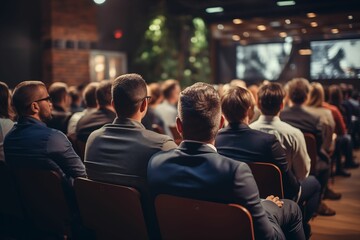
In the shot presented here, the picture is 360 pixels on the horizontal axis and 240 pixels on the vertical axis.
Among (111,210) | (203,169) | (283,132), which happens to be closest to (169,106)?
(283,132)

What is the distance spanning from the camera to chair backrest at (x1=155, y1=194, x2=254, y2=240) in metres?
1.62

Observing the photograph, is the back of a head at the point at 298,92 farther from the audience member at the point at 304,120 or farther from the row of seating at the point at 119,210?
the row of seating at the point at 119,210

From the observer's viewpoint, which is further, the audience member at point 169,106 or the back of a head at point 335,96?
the back of a head at point 335,96

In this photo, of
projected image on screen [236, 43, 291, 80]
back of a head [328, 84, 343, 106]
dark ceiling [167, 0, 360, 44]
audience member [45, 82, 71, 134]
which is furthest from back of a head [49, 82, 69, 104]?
projected image on screen [236, 43, 291, 80]

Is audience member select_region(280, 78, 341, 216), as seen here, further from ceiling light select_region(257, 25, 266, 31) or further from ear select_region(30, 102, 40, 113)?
ceiling light select_region(257, 25, 266, 31)

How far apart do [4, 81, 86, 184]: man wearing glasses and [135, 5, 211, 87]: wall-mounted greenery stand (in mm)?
7511

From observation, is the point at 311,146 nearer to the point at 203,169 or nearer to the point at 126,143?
the point at 126,143

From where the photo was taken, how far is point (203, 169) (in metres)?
1.74

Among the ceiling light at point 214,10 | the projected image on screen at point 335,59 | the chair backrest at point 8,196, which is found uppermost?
the ceiling light at point 214,10

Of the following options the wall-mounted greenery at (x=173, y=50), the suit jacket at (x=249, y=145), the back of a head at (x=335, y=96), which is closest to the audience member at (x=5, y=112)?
the suit jacket at (x=249, y=145)

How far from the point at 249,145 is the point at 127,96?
32.7 inches

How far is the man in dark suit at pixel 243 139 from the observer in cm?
262

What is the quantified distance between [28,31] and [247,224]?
799cm

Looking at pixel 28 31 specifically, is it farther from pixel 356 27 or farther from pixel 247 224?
pixel 356 27
